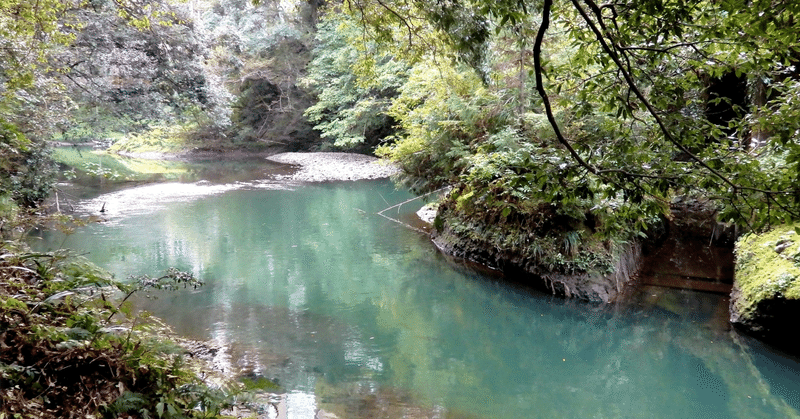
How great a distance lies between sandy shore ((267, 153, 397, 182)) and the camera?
62.5 ft

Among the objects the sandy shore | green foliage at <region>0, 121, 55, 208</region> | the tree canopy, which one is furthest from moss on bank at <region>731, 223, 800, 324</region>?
the sandy shore

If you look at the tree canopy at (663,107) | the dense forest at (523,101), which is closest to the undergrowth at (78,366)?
the dense forest at (523,101)

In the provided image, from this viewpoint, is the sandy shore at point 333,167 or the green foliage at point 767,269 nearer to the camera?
the green foliage at point 767,269

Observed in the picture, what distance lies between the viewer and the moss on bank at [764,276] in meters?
5.55

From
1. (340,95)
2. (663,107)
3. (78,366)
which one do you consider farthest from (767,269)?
(340,95)

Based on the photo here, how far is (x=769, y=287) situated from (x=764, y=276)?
11.4 inches

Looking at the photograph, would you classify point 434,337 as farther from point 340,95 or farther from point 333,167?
point 340,95

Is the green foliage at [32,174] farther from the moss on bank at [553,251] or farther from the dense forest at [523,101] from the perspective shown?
the moss on bank at [553,251]

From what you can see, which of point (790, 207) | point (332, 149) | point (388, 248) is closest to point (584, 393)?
point (790, 207)

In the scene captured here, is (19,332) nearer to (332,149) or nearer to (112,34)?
(112,34)

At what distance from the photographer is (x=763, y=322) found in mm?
5891

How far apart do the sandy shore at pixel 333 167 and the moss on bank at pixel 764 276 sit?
11.7 meters

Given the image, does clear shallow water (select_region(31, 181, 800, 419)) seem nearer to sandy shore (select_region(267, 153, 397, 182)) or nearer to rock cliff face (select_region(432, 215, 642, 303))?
rock cliff face (select_region(432, 215, 642, 303))

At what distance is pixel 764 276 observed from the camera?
234 inches
